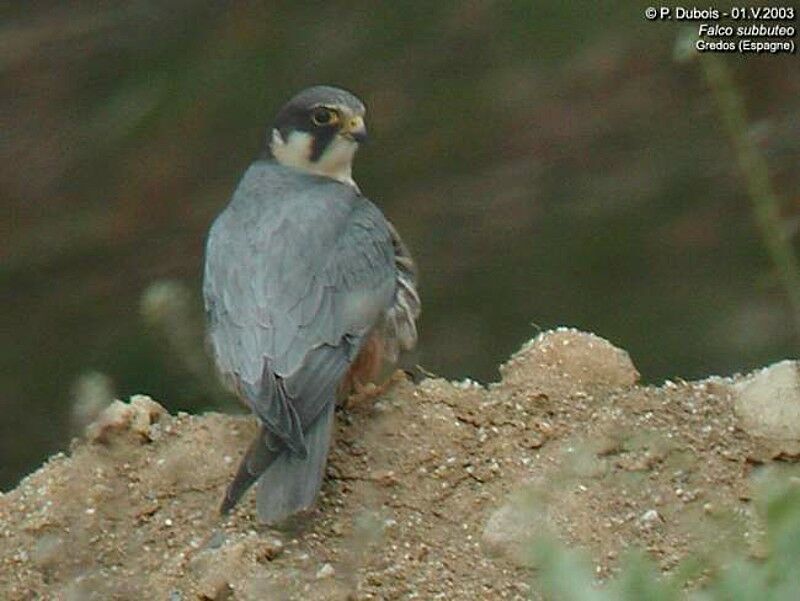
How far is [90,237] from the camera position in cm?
889

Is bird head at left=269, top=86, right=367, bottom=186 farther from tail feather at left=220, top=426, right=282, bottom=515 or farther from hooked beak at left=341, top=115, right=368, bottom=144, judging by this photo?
tail feather at left=220, top=426, right=282, bottom=515

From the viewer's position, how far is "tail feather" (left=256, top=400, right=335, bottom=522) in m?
5.16

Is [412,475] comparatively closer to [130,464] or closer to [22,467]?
[130,464]

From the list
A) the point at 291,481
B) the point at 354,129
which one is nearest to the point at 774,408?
the point at 291,481

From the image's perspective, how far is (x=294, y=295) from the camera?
570 cm

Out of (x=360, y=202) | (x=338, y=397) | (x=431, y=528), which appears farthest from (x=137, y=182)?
(x=431, y=528)

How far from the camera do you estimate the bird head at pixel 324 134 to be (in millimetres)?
6633

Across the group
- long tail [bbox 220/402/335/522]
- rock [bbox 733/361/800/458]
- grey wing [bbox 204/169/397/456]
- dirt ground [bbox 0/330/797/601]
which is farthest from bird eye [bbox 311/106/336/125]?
rock [bbox 733/361/800/458]

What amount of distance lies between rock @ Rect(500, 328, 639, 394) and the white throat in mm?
1209

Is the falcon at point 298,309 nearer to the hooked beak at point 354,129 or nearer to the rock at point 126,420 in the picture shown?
the hooked beak at point 354,129

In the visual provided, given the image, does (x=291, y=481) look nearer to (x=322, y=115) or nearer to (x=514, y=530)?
(x=514, y=530)

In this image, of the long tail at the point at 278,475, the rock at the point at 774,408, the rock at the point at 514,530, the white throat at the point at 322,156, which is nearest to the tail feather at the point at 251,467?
the long tail at the point at 278,475

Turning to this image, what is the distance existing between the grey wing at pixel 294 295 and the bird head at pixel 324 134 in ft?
1.16

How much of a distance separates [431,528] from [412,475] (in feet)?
0.59
